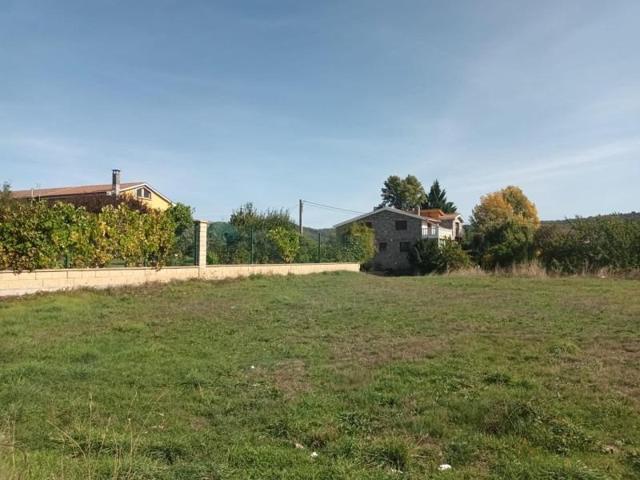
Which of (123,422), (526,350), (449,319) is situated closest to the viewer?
(123,422)

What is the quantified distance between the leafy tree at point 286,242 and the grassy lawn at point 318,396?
12.6m

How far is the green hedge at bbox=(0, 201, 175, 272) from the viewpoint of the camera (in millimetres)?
11656

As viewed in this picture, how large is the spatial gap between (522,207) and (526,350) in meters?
71.7

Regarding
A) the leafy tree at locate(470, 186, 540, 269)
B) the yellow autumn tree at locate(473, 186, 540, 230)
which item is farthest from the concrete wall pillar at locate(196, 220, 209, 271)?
the yellow autumn tree at locate(473, 186, 540, 230)

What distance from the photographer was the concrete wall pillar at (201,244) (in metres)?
17.4

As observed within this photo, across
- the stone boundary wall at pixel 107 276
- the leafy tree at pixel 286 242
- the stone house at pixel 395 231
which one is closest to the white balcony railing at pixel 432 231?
the stone house at pixel 395 231

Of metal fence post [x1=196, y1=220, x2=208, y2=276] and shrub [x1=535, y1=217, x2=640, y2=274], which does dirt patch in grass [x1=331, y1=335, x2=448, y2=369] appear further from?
shrub [x1=535, y1=217, x2=640, y2=274]

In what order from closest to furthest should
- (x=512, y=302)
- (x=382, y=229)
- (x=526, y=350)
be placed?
(x=526, y=350) < (x=512, y=302) < (x=382, y=229)

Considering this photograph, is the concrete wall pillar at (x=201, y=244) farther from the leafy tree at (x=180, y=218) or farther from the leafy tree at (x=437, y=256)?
the leafy tree at (x=437, y=256)

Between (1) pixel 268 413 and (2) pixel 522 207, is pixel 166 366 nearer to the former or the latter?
(1) pixel 268 413

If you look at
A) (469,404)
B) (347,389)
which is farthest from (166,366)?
(469,404)

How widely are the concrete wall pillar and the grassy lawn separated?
7.84 m

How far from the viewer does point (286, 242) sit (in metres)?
22.8

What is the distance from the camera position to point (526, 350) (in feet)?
21.5
